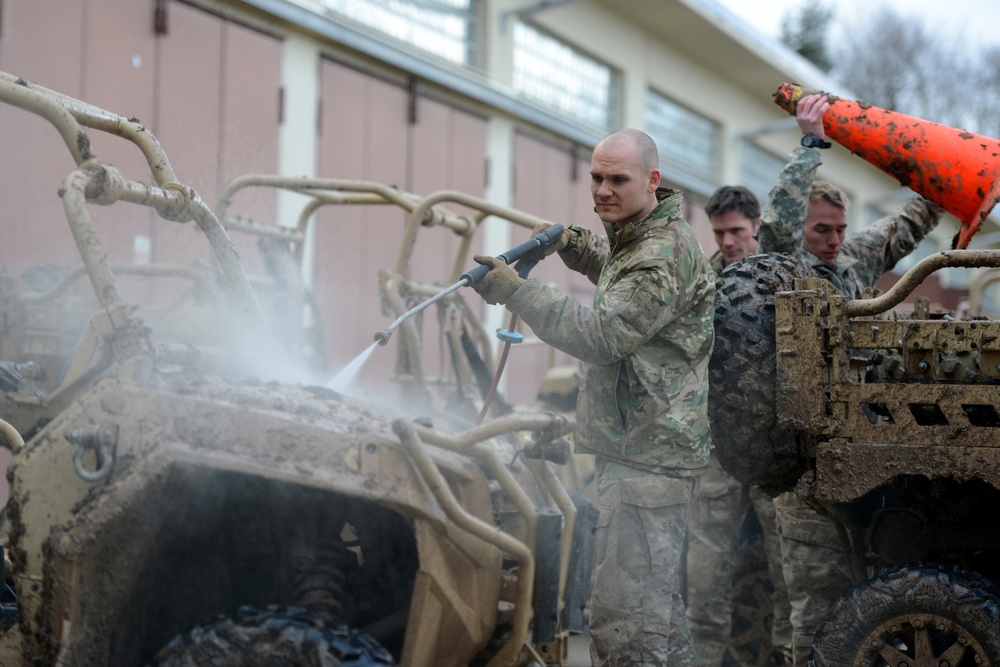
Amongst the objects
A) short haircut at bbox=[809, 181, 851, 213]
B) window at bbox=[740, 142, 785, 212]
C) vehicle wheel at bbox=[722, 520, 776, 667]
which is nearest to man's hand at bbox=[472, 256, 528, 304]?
short haircut at bbox=[809, 181, 851, 213]

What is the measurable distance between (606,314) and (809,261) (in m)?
1.72

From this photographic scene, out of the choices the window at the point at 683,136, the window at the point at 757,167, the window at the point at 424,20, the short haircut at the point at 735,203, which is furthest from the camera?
the window at the point at 757,167

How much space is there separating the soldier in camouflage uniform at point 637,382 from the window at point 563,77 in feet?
29.7

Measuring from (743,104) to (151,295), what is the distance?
41.7 feet

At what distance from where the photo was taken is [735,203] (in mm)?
Answer: 4980

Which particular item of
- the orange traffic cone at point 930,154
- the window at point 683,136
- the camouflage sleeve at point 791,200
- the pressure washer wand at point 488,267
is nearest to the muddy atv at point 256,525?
the pressure washer wand at point 488,267

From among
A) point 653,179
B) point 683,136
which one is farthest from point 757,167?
point 653,179

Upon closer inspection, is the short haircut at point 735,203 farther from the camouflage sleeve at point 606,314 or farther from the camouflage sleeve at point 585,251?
the camouflage sleeve at point 606,314

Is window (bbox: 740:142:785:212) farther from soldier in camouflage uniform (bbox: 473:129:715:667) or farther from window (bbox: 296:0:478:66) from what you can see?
soldier in camouflage uniform (bbox: 473:129:715:667)

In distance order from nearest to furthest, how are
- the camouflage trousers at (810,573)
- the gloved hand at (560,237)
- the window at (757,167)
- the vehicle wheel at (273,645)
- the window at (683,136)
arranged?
1. the vehicle wheel at (273,645)
2. the gloved hand at (560,237)
3. the camouflage trousers at (810,573)
4. the window at (683,136)
5. the window at (757,167)

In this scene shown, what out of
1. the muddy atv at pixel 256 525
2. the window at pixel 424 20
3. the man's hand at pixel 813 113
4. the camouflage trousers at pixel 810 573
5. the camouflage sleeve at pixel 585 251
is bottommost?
the camouflage trousers at pixel 810 573

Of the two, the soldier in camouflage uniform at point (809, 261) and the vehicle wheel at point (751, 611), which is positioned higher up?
the soldier in camouflage uniform at point (809, 261)

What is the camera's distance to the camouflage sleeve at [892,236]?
4.80 metres

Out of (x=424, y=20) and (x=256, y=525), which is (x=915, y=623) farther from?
(x=424, y=20)
